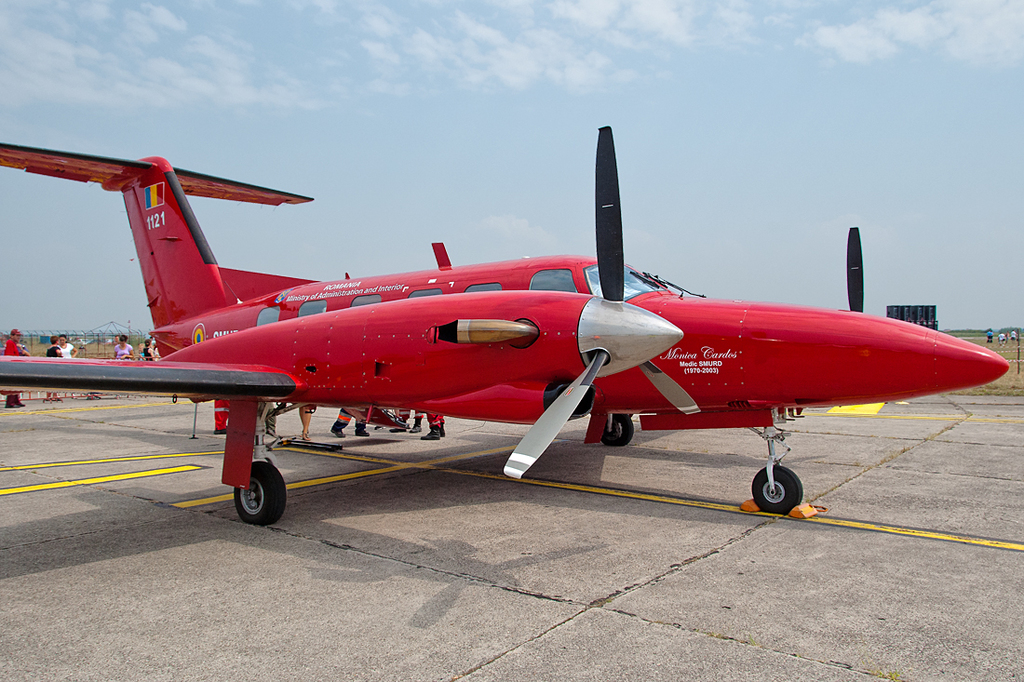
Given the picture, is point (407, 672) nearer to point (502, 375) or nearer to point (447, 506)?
point (502, 375)

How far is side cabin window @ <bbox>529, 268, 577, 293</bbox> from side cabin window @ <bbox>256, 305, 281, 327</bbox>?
4.19 m

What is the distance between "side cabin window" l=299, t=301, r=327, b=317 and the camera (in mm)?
9445

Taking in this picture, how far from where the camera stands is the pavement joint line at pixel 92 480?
25.8ft

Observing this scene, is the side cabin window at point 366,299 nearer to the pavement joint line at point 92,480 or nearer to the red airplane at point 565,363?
the red airplane at point 565,363

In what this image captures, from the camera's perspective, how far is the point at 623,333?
5.09 m

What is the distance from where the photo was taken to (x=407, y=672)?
10.7 ft

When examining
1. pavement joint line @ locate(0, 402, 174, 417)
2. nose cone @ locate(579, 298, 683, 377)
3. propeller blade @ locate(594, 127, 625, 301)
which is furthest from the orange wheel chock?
pavement joint line @ locate(0, 402, 174, 417)

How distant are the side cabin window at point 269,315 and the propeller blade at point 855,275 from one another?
773 cm

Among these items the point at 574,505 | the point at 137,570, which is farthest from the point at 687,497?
the point at 137,570

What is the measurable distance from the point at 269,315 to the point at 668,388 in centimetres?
636

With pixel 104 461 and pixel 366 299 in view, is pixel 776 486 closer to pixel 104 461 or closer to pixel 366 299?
pixel 366 299

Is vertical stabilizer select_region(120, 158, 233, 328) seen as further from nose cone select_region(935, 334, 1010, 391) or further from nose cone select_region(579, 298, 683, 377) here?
nose cone select_region(935, 334, 1010, 391)

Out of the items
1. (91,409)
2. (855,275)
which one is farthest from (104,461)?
(855,275)

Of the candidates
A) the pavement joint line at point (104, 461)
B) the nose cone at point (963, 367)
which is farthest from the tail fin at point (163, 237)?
the nose cone at point (963, 367)
